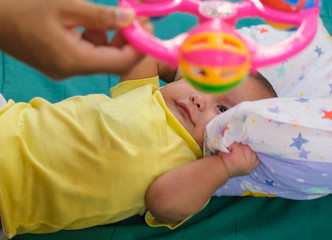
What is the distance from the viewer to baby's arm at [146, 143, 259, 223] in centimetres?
83

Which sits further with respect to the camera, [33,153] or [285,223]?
[285,223]

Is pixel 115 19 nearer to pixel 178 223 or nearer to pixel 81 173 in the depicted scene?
pixel 81 173

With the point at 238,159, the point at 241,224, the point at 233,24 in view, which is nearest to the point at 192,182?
the point at 238,159

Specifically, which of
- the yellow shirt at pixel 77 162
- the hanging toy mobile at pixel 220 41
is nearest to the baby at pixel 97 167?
the yellow shirt at pixel 77 162

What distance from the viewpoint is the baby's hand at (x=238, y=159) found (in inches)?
33.5

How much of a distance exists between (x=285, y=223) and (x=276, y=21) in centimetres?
55

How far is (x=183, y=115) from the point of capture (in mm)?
949

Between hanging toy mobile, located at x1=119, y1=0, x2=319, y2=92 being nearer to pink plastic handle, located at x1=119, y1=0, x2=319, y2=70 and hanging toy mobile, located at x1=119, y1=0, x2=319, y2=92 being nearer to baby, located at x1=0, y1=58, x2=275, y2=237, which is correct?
pink plastic handle, located at x1=119, y1=0, x2=319, y2=70

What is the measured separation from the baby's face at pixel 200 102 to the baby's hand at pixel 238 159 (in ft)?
0.29

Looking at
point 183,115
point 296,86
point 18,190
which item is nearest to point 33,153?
point 18,190

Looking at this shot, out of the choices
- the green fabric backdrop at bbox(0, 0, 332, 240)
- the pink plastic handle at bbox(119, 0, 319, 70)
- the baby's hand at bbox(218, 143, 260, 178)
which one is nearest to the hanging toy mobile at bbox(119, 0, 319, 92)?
the pink plastic handle at bbox(119, 0, 319, 70)

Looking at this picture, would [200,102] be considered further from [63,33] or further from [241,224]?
[63,33]

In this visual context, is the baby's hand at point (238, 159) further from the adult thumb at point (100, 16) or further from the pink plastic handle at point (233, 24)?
the adult thumb at point (100, 16)

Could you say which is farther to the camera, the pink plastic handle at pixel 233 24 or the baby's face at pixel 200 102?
the baby's face at pixel 200 102
